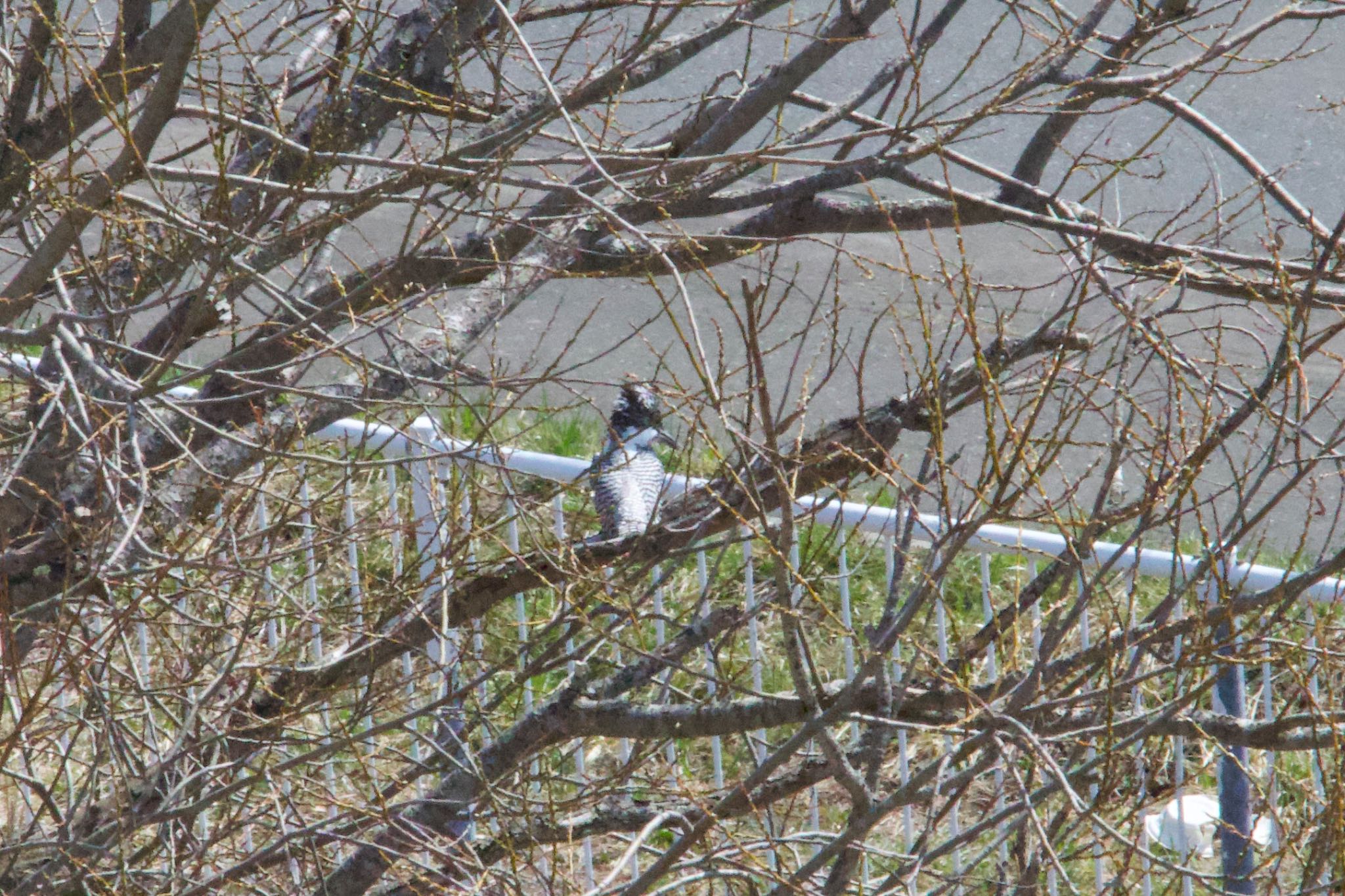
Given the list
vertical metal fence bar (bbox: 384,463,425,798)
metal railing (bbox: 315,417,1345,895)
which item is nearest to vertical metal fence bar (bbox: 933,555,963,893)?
metal railing (bbox: 315,417,1345,895)

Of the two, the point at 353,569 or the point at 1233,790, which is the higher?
the point at 353,569

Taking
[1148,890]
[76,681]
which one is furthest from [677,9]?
[1148,890]

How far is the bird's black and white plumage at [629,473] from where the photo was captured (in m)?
2.97

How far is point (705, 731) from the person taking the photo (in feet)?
8.55

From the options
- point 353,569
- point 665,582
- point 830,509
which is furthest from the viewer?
point 353,569

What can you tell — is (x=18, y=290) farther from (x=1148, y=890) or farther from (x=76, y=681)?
(x=1148, y=890)

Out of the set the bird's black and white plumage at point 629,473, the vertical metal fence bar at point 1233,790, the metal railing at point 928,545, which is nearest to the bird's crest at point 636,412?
the bird's black and white plumage at point 629,473

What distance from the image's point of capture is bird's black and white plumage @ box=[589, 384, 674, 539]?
9.73ft

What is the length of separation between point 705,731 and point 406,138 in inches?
50.5

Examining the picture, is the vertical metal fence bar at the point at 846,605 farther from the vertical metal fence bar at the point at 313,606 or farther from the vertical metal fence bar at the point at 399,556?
the vertical metal fence bar at the point at 313,606

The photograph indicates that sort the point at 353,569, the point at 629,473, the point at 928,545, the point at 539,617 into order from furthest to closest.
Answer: the point at 539,617, the point at 928,545, the point at 353,569, the point at 629,473

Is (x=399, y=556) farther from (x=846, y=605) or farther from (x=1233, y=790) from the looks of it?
(x=1233, y=790)

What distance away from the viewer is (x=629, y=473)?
3.08 metres

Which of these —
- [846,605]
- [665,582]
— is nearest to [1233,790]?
[846,605]
